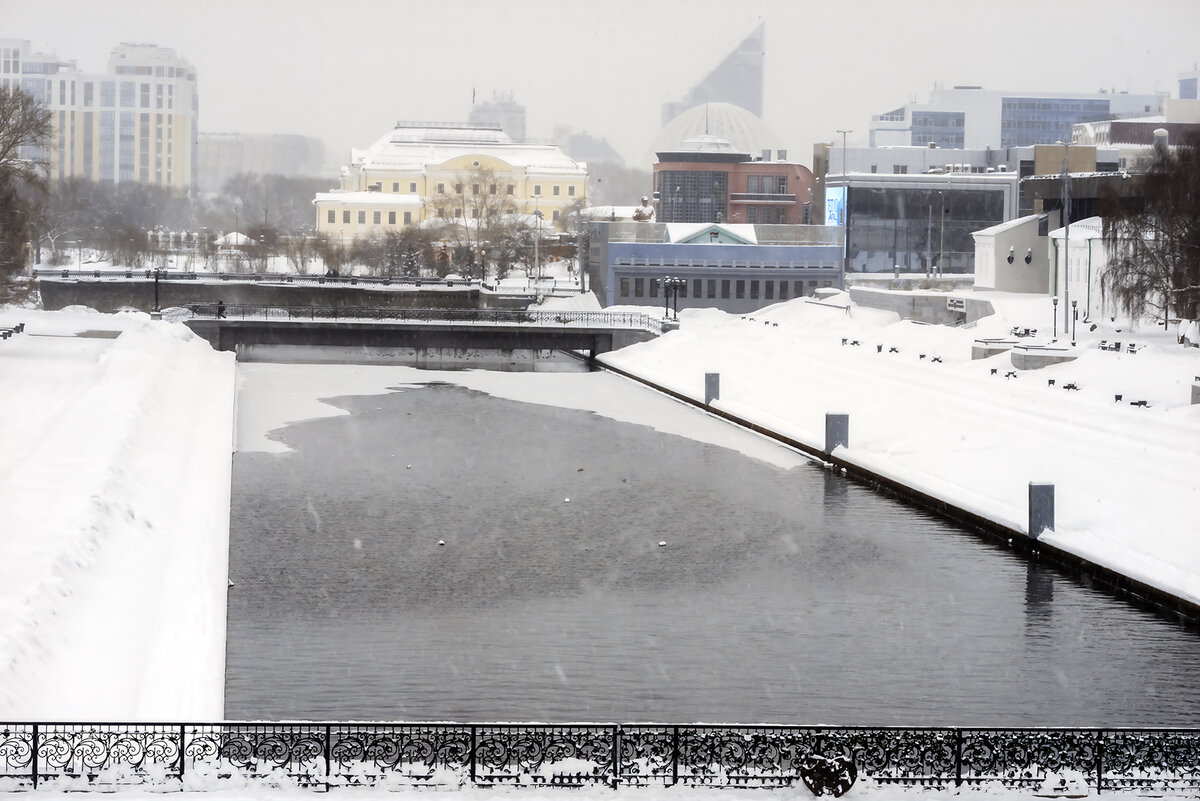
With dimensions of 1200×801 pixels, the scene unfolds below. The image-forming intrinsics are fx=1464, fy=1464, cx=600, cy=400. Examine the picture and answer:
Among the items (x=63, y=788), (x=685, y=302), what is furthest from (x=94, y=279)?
(x=63, y=788)

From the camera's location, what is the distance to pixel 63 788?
12.6 meters

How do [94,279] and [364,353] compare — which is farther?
[94,279]

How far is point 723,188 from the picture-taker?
5340 inches

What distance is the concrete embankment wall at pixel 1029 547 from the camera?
23.2 meters

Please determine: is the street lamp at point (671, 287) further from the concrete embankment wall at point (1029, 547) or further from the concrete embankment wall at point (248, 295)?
the concrete embankment wall at point (1029, 547)

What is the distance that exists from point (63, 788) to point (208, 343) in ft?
201

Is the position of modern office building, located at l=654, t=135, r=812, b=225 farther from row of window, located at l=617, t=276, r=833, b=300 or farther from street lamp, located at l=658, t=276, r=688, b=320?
street lamp, located at l=658, t=276, r=688, b=320

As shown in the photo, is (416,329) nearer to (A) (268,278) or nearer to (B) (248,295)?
(B) (248,295)

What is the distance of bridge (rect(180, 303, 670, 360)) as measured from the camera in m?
73.5

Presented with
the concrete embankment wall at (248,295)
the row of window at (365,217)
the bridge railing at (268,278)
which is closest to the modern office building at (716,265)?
the concrete embankment wall at (248,295)

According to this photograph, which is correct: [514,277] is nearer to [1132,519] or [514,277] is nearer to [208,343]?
[208,343]

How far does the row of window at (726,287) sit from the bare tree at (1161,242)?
3284 centimetres

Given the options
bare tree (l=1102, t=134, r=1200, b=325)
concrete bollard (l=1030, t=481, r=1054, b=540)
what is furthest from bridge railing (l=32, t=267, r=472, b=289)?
concrete bollard (l=1030, t=481, r=1054, b=540)

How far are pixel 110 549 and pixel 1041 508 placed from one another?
1684 centimetres
